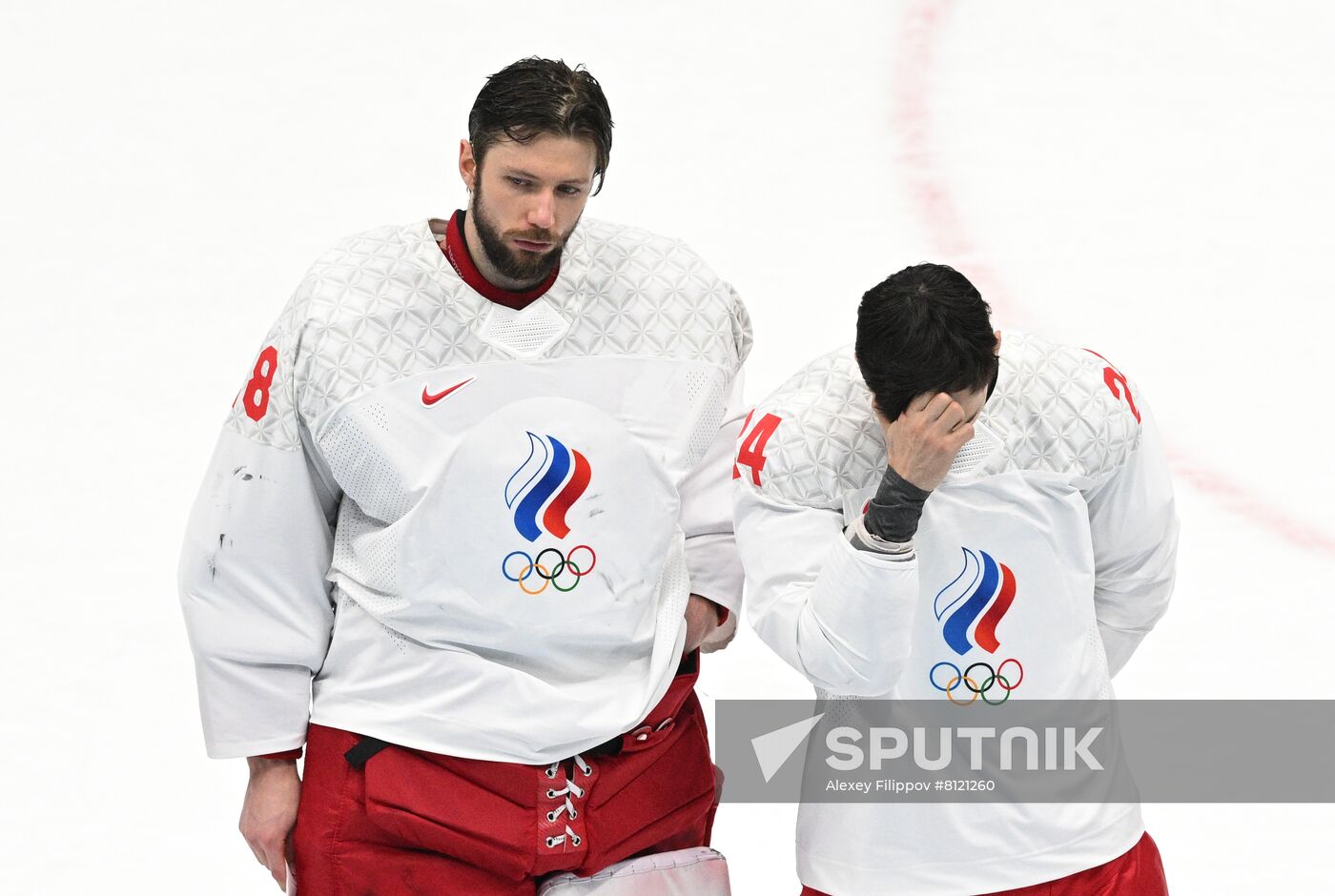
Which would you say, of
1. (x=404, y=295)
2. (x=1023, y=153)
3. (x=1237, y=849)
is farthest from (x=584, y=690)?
(x=1023, y=153)

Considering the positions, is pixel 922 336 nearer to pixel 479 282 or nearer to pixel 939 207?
pixel 479 282

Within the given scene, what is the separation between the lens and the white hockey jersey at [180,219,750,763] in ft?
7.75

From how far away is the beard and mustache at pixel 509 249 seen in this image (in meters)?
2.33

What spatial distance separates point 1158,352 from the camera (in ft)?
13.8

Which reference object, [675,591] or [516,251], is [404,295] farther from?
[675,591]

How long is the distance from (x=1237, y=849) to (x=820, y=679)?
1.43m

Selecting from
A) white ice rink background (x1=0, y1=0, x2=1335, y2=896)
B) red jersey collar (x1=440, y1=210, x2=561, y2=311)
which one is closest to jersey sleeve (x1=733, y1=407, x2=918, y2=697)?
red jersey collar (x1=440, y1=210, x2=561, y2=311)

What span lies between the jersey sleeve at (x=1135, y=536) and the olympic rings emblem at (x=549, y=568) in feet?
1.93

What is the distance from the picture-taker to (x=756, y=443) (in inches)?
86.2

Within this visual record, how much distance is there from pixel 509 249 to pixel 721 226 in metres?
2.05

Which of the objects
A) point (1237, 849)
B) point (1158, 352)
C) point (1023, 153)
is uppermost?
point (1023, 153)

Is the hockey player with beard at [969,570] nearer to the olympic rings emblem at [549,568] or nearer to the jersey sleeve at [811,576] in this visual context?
the jersey sleeve at [811,576]

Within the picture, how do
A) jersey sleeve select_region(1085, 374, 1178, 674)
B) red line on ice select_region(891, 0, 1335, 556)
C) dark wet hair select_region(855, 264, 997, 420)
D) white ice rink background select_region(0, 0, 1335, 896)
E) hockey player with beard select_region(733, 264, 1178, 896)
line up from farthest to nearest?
1. red line on ice select_region(891, 0, 1335, 556)
2. white ice rink background select_region(0, 0, 1335, 896)
3. jersey sleeve select_region(1085, 374, 1178, 674)
4. hockey player with beard select_region(733, 264, 1178, 896)
5. dark wet hair select_region(855, 264, 997, 420)

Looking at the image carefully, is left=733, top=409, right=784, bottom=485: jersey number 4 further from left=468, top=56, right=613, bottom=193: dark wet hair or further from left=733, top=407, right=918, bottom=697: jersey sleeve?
left=468, top=56, right=613, bottom=193: dark wet hair
